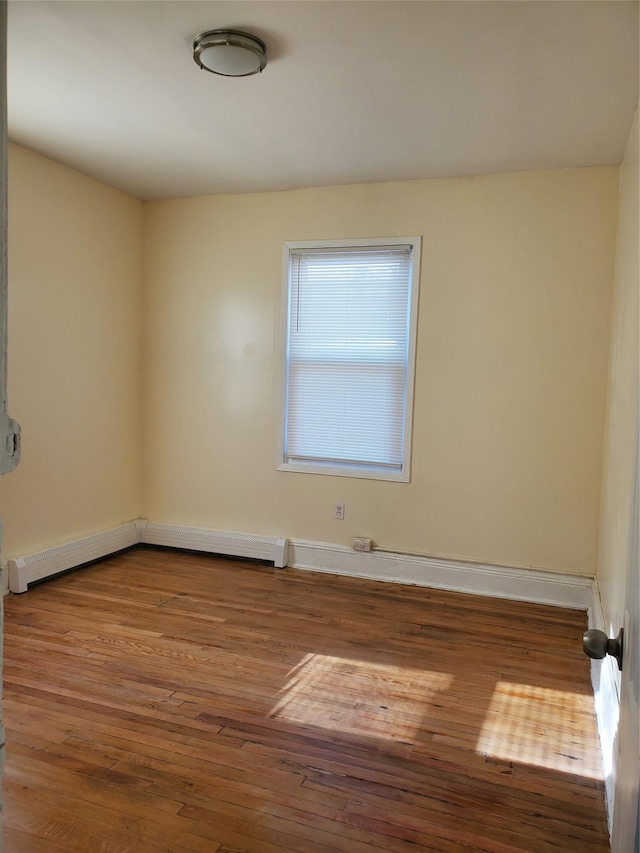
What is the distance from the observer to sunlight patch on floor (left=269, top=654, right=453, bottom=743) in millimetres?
→ 2393

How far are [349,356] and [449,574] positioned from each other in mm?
1593

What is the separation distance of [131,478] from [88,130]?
247 centimetres

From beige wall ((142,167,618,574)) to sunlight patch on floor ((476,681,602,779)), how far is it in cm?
130

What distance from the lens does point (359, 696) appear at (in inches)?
102

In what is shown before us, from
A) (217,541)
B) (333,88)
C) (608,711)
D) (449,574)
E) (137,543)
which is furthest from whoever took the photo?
(137,543)

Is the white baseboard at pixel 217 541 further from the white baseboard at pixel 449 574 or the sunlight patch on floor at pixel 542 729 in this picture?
the sunlight patch on floor at pixel 542 729

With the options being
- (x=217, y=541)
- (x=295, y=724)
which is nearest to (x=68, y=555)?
(x=217, y=541)

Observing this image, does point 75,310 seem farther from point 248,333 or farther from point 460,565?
point 460,565

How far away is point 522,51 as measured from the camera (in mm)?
2371

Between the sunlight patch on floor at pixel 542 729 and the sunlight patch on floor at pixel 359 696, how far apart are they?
0.26 meters

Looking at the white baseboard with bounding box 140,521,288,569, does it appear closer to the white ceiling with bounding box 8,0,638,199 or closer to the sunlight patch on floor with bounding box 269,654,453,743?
the sunlight patch on floor with bounding box 269,654,453,743

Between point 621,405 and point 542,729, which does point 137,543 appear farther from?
point 621,405

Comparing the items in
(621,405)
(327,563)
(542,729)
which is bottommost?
(542,729)

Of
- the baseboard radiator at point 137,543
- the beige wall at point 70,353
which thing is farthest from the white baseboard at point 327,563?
the beige wall at point 70,353
